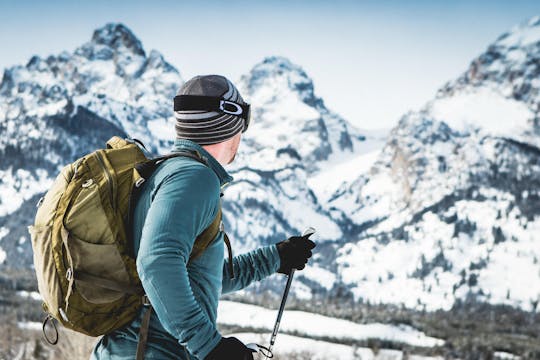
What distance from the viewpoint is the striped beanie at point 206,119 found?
8.63 feet

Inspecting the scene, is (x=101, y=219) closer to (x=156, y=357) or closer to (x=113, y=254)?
(x=113, y=254)

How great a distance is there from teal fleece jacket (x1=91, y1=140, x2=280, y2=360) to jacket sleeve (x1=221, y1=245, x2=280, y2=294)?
2.29ft

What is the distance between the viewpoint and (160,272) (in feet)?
7.35

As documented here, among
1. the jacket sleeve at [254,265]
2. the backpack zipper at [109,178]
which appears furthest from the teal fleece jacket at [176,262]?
the jacket sleeve at [254,265]

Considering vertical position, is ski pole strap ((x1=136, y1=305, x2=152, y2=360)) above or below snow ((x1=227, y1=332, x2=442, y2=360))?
above

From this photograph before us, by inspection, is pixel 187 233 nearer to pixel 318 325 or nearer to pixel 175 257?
pixel 175 257

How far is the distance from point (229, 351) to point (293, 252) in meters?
1.12

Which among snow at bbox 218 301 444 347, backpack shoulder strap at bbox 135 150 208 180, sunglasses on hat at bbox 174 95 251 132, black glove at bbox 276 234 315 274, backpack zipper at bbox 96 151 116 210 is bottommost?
snow at bbox 218 301 444 347

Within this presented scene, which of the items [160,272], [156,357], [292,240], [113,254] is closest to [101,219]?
[113,254]

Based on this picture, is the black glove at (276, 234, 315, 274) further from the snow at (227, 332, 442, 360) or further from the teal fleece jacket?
the snow at (227, 332, 442, 360)

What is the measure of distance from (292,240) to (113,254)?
4.15 feet

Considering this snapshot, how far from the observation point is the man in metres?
2.26

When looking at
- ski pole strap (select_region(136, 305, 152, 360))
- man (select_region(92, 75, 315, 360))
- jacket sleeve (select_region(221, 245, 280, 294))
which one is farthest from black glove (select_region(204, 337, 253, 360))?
jacket sleeve (select_region(221, 245, 280, 294))

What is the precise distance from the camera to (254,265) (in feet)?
11.0
